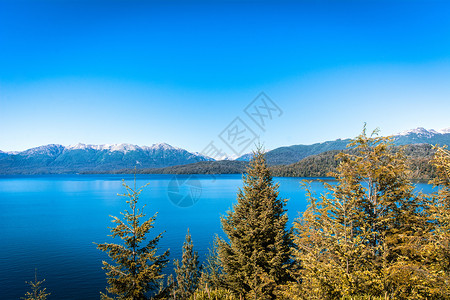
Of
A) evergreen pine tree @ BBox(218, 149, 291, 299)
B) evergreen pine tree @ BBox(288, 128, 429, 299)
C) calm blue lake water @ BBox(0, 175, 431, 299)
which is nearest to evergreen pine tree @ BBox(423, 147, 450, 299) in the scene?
evergreen pine tree @ BBox(288, 128, 429, 299)

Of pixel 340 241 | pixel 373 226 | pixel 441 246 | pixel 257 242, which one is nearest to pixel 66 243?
pixel 257 242

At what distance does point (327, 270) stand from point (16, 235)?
64589mm

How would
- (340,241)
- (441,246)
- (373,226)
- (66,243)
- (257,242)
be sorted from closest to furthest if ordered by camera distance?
1. (441,246)
2. (340,241)
3. (373,226)
4. (257,242)
5. (66,243)

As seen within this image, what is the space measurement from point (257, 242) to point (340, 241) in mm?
8151

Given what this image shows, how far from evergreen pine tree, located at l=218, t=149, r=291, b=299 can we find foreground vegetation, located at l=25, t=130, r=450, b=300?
64 mm

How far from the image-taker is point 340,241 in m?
8.37

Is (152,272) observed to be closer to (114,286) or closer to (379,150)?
(114,286)

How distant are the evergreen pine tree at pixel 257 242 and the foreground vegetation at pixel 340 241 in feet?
0.21

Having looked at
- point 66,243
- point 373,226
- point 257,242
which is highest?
point 373,226

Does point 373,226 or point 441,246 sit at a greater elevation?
point 441,246

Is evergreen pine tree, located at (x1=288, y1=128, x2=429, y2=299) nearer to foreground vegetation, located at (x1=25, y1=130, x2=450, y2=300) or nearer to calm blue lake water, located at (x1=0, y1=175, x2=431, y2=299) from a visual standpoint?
foreground vegetation, located at (x1=25, y1=130, x2=450, y2=300)

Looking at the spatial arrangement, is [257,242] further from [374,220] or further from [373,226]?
[374,220]

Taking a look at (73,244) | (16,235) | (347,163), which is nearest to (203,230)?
(73,244)

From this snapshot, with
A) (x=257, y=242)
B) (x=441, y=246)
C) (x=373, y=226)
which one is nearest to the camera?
(x=441, y=246)
